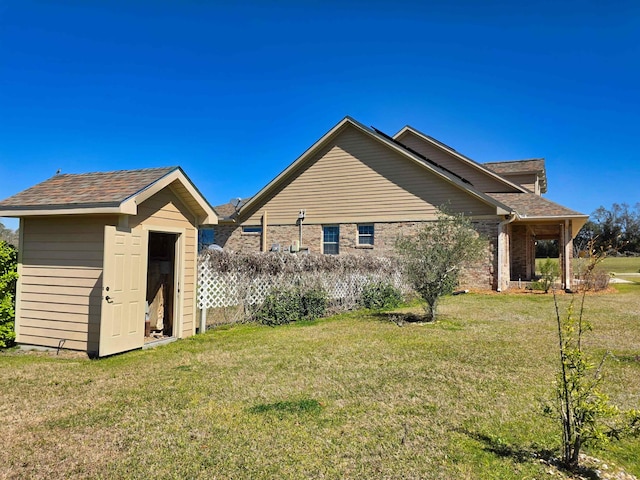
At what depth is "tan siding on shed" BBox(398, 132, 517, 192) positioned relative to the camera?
21.3 metres

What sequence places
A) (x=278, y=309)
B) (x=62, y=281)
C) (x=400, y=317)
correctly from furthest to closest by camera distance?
1. (x=400, y=317)
2. (x=278, y=309)
3. (x=62, y=281)

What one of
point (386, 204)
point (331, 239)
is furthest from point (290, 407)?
point (331, 239)

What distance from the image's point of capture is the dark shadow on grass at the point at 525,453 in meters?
3.05

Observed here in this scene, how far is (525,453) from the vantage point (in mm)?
3371

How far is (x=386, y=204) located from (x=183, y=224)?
40.9 ft

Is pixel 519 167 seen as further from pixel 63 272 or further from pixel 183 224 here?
pixel 63 272

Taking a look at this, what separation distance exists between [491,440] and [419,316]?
7.18 meters

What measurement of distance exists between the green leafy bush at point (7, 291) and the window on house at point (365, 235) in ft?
48.3

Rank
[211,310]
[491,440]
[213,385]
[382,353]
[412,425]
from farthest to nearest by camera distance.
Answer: [211,310] < [382,353] < [213,385] < [412,425] < [491,440]

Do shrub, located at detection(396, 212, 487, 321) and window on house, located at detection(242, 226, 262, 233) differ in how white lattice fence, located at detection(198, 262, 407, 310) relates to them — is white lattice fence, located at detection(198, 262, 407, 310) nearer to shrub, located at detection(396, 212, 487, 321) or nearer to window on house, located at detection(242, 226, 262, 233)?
shrub, located at detection(396, 212, 487, 321)

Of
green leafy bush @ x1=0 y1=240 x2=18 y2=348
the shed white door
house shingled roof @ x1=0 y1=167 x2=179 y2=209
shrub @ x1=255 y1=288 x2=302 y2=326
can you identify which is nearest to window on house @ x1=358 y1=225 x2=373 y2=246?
shrub @ x1=255 y1=288 x2=302 y2=326

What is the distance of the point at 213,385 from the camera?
5.18 meters

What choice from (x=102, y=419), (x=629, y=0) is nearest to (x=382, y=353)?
(x=102, y=419)

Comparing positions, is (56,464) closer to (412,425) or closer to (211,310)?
(412,425)
